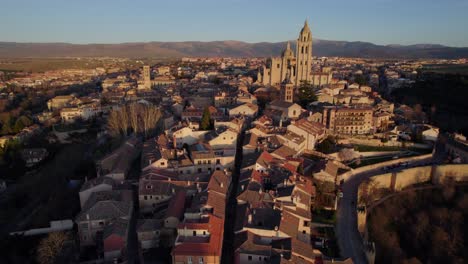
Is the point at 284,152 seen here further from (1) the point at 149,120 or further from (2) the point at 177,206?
(1) the point at 149,120

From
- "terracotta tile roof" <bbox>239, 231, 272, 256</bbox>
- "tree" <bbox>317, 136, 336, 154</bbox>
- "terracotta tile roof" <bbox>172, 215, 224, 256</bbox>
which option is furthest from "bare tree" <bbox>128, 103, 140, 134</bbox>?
"terracotta tile roof" <bbox>239, 231, 272, 256</bbox>

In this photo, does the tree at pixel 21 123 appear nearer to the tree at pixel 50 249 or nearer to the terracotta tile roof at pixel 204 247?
the tree at pixel 50 249

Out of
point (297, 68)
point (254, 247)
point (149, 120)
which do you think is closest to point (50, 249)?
point (254, 247)

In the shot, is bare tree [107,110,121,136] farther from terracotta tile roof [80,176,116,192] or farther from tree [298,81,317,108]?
tree [298,81,317,108]

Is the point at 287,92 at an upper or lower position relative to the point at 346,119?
upper

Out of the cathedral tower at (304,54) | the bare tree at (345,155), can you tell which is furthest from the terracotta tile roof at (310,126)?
the cathedral tower at (304,54)

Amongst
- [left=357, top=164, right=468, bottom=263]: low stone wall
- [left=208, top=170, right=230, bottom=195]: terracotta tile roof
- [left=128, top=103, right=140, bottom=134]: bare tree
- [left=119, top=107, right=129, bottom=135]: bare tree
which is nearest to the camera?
[left=208, top=170, right=230, bottom=195]: terracotta tile roof

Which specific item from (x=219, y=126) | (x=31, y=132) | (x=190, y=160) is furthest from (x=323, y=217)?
(x=31, y=132)
